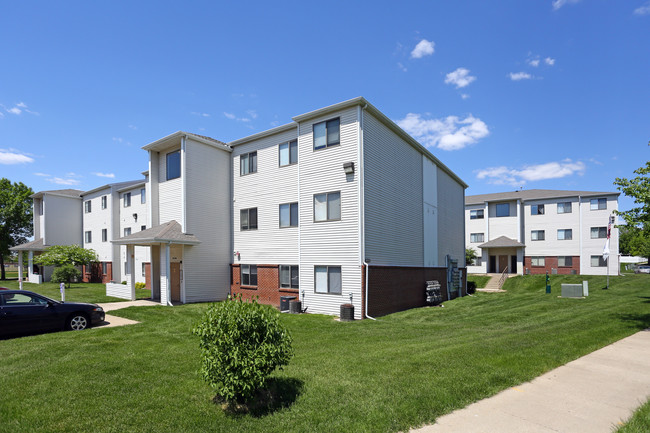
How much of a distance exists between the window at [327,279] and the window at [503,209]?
32.3 metres

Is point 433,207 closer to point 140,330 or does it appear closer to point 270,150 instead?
point 270,150

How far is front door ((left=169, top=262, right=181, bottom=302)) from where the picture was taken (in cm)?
2059

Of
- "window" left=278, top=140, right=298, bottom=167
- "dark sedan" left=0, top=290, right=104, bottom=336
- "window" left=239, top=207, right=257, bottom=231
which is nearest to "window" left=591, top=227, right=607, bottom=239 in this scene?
"window" left=278, top=140, right=298, bottom=167

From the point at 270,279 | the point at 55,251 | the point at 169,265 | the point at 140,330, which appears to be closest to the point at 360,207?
the point at 270,279

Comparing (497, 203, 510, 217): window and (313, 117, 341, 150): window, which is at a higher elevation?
(313, 117, 341, 150): window

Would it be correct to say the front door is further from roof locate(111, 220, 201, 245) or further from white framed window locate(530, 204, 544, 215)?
white framed window locate(530, 204, 544, 215)

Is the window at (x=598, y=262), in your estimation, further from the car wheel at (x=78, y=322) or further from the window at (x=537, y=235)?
the car wheel at (x=78, y=322)

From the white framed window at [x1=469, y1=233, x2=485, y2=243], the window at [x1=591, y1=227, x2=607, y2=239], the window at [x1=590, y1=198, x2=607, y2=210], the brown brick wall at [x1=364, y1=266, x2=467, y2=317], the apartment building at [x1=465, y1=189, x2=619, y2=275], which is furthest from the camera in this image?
the white framed window at [x1=469, y1=233, x2=485, y2=243]

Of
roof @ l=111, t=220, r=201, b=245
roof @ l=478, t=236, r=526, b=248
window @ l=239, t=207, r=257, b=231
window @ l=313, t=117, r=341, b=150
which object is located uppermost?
window @ l=313, t=117, r=341, b=150

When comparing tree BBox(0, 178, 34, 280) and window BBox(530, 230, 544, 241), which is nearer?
window BBox(530, 230, 544, 241)

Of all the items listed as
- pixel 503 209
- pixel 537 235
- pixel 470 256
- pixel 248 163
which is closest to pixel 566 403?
pixel 248 163

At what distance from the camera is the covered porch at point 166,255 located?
62.6 feet

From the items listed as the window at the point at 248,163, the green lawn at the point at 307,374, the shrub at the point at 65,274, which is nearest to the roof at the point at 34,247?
the shrub at the point at 65,274

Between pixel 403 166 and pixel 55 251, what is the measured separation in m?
31.0
